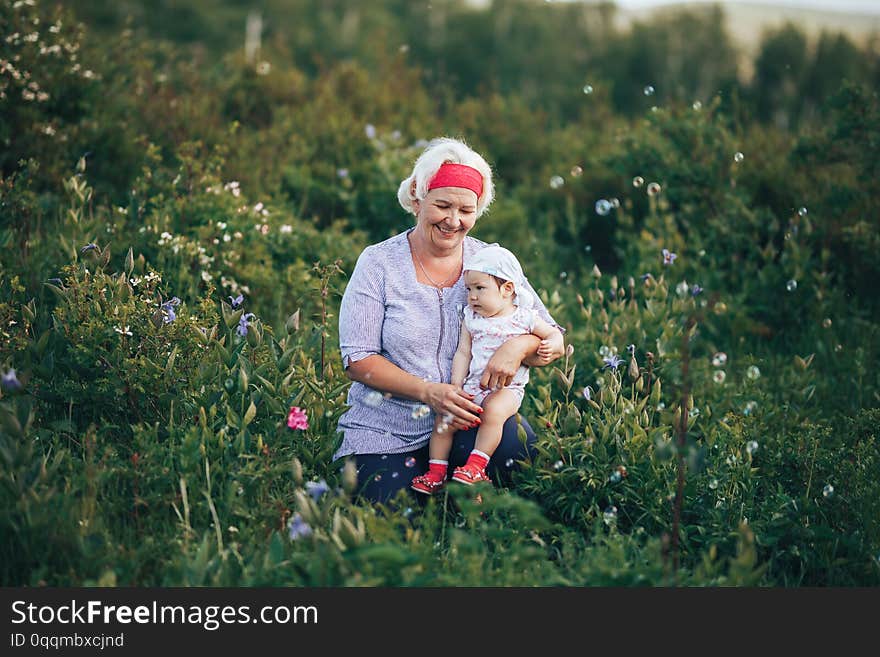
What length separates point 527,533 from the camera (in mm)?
3570

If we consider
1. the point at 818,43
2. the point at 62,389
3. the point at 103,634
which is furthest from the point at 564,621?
the point at 818,43

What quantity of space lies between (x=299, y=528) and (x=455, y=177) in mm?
1634

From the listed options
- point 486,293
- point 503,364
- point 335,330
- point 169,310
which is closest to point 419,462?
point 503,364

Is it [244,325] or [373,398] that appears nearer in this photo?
[373,398]

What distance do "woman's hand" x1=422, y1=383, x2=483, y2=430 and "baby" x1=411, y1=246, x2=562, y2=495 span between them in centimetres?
4

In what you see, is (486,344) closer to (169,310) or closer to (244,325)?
(244,325)

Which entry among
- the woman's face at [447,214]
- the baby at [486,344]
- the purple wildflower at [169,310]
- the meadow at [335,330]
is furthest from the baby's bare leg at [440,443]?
the purple wildflower at [169,310]

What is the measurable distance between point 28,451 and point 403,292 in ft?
5.20

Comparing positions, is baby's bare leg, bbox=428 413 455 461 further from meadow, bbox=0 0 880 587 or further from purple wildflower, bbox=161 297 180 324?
purple wildflower, bbox=161 297 180 324

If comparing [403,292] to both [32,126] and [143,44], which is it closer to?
[32,126]

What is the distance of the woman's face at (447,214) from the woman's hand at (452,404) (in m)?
0.65

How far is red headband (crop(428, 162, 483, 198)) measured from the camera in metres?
3.77

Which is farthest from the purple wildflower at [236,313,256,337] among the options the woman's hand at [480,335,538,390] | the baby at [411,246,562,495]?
the woman's hand at [480,335,538,390]

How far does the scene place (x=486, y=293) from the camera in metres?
3.67
